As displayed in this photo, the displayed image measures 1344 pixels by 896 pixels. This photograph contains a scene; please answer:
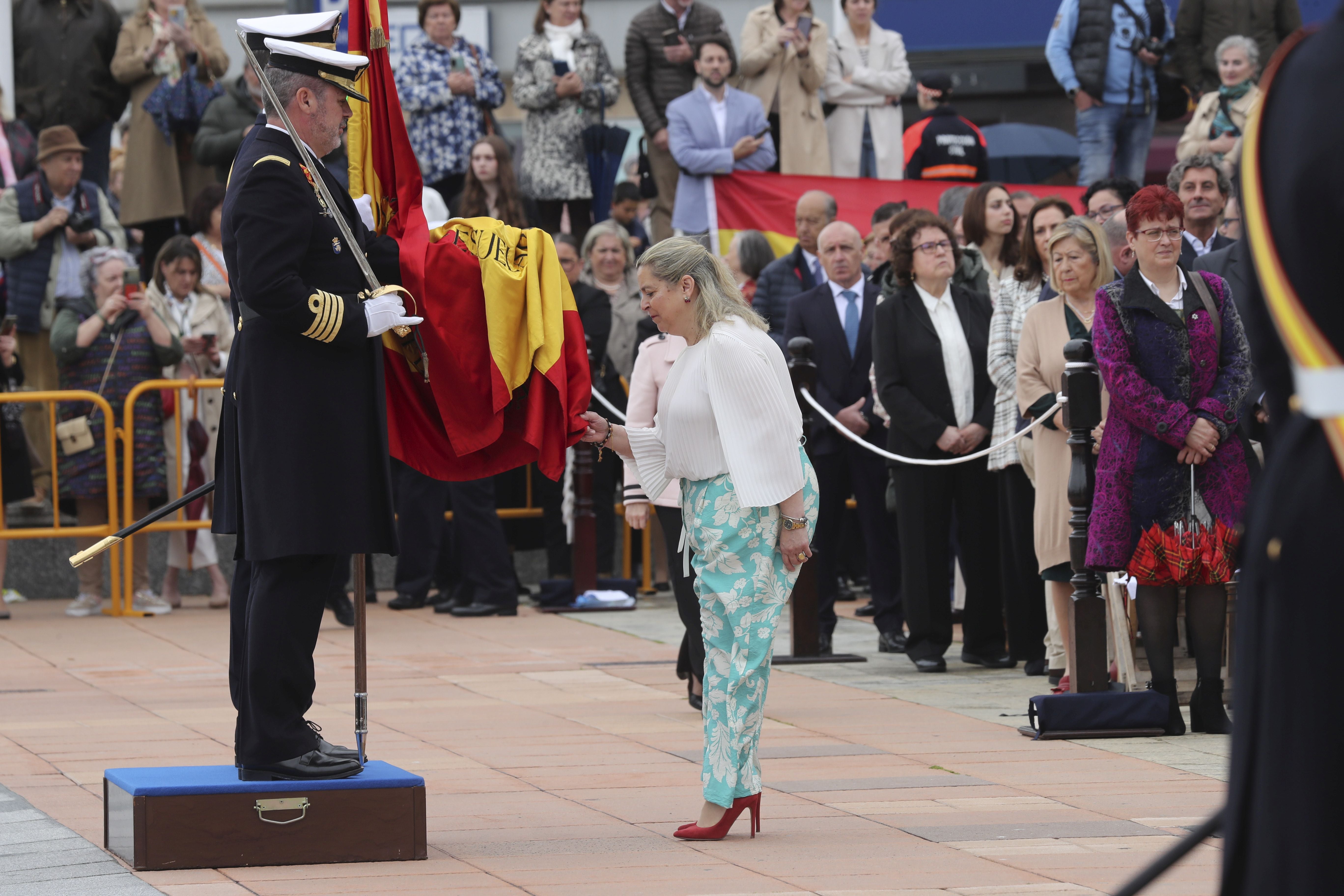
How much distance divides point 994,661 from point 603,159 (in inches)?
234

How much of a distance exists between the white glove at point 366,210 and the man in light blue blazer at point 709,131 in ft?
25.4

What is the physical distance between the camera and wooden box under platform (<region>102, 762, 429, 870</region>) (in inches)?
216

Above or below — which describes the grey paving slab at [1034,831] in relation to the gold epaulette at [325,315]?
below

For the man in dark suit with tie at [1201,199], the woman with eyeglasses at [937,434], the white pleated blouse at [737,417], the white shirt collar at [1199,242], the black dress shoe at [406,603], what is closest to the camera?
the white pleated blouse at [737,417]

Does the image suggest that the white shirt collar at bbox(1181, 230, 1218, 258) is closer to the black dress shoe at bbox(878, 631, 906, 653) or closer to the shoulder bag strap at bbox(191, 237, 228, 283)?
the black dress shoe at bbox(878, 631, 906, 653)

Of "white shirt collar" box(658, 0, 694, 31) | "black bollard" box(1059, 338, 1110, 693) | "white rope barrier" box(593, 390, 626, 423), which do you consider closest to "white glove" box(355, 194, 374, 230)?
"black bollard" box(1059, 338, 1110, 693)

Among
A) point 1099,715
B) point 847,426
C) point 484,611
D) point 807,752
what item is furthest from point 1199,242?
point 484,611

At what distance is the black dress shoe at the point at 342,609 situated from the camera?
11.6 meters

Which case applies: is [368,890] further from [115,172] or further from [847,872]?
[115,172]

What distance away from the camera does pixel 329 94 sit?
5730 millimetres

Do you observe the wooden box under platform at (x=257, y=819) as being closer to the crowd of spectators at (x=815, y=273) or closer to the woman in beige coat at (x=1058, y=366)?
the crowd of spectators at (x=815, y=273)

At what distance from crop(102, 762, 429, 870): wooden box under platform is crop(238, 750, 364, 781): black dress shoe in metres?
0.02

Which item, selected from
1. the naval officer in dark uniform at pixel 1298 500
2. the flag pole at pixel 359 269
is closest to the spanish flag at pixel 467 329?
the flag pole at pixel 359 269

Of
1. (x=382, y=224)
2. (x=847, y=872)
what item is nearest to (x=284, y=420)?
(x=382, y=224)
